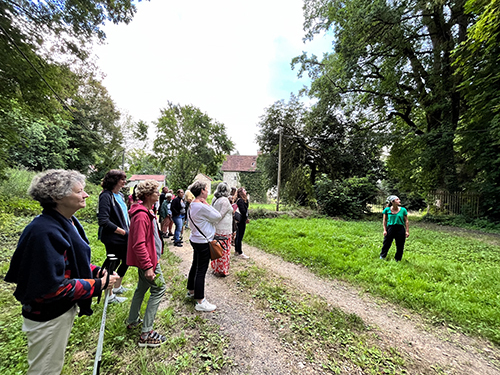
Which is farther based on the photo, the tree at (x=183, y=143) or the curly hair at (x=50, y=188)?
the tree at (x=183, y=143)

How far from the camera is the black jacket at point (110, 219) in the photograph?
3.06 meters

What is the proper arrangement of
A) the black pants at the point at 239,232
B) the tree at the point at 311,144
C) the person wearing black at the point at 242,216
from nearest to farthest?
the person wearing black at the point at 242,216 < the black pants at the point at 239,232 < the tree at the point at 311,144

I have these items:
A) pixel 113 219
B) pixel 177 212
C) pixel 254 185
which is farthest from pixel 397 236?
pixel 254 185

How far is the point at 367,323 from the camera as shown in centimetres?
314

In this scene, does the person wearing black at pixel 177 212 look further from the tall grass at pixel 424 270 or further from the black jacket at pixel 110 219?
the black jacket at pixel 110 219

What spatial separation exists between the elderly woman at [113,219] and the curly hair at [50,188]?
170cm

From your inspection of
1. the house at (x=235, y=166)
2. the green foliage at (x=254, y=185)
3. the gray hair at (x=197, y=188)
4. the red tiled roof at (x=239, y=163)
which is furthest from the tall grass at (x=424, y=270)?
the red tiled roof at (x=239, y=163)

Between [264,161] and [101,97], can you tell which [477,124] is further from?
[101,97]

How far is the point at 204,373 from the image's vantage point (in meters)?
2.16

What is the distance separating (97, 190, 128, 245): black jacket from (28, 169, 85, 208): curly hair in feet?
5.64

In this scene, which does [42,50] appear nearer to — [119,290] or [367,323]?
[119,290]

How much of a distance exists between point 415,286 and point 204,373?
14.0 ft

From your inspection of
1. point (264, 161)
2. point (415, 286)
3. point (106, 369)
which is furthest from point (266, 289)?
point (264, 161)

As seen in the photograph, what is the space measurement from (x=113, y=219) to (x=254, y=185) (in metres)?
30.7
